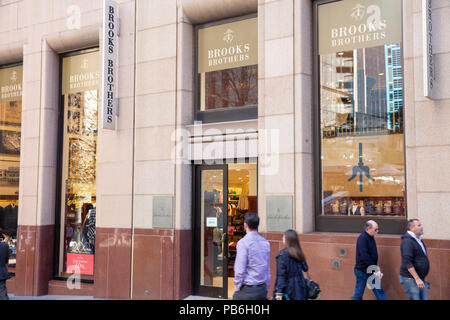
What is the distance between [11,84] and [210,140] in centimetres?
776

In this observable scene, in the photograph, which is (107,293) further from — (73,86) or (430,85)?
(430,85)

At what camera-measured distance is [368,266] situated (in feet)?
27.8

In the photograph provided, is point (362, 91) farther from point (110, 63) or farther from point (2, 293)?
point (2, 293)

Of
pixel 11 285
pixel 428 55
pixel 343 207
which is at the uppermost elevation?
pixel 428 55

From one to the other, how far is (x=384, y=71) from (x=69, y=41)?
28.1ft

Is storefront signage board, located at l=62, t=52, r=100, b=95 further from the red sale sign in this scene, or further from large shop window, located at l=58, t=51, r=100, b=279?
the red sale sign

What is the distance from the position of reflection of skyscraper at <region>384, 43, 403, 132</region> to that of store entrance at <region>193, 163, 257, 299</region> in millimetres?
3174

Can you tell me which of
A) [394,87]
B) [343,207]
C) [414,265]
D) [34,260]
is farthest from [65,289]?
[394,87]

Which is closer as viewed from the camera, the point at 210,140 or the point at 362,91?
the point at 362,91

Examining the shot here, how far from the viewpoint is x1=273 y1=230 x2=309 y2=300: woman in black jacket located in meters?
6.22

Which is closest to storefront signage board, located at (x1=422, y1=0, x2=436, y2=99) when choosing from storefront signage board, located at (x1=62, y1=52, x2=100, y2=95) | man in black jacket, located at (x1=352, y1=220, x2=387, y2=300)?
man in black jacket, located at (x1=352, y1=220, x2=387, y2=300)

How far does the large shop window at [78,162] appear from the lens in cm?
1341

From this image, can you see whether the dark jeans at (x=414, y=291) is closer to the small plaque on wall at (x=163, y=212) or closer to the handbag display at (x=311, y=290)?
the handbag display at (x=311, y=290)
